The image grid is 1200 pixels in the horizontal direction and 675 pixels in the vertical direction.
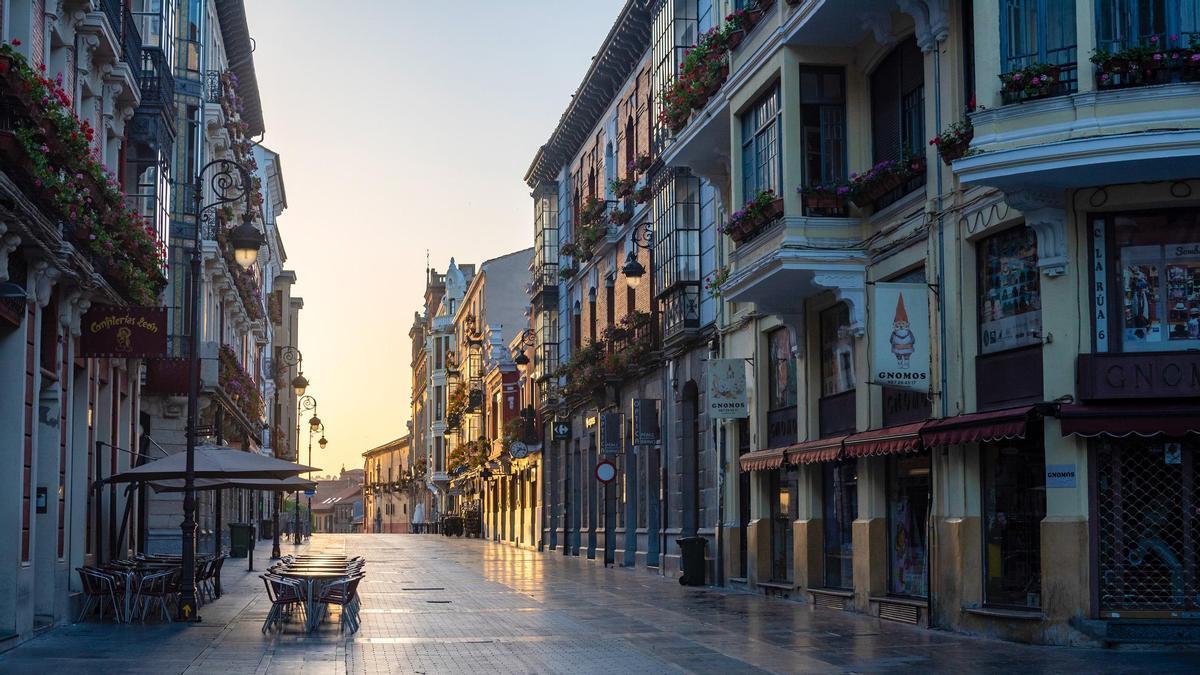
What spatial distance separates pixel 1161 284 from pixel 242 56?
4142 centimetres

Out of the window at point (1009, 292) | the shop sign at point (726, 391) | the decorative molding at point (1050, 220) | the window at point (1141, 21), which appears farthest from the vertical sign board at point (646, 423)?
the window at point (1141, 21)

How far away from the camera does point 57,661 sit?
15.8 meters

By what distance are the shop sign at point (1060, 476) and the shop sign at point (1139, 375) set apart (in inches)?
31.8

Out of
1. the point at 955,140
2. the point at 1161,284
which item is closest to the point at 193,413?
the point at 955,140

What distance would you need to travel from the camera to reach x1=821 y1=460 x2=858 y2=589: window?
76.2 ft

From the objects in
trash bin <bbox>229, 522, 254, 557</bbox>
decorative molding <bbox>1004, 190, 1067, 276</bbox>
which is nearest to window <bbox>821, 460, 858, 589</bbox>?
decorative molding <bbox>1004, 190, 1067, 276</bbox>

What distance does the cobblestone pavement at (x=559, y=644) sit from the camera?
15289mm

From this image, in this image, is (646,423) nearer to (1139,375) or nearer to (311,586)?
(311,586)

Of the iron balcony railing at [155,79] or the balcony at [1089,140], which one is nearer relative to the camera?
the balcony at [1089,140]

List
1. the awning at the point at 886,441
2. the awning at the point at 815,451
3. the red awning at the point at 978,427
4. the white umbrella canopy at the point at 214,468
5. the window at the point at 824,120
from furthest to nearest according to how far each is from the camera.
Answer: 1. the white umbrella canopy at the point at 214,468
2. the window at the point at 824,120
3. the awning at the point at 815,451
4. the awning at the point at 886,441
5. the red awning at the point at 978,427

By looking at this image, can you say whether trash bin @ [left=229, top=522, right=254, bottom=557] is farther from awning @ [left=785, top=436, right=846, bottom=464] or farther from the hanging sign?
the hanging sign

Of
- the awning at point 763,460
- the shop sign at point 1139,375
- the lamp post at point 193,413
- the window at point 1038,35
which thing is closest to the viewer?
the shop sign at point 1139,375

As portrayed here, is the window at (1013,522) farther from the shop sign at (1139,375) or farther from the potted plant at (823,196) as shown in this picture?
the potted plant at (823,196)

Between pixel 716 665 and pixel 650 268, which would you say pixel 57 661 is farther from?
pixel 650 268
